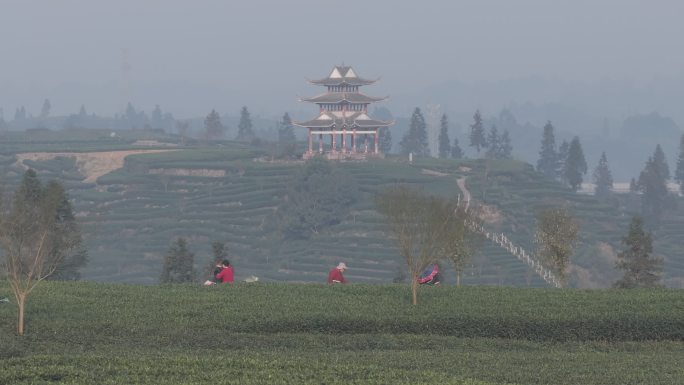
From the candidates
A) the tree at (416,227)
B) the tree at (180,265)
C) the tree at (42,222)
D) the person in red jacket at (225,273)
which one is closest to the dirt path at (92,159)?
the tree at (180,265)

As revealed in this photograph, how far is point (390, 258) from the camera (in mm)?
81438

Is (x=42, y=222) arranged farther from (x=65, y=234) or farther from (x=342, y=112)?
(x=342, y=112)

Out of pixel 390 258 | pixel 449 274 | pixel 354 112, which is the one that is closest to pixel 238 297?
pixel 449 274

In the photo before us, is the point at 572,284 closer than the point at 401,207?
No

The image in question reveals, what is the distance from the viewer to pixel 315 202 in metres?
91.8

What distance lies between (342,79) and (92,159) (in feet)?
82.6

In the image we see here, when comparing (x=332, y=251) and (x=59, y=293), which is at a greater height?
(x=59, y=293)

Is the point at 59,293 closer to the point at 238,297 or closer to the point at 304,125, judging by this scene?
the point at 238,297

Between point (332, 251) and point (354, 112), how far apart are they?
80.3 feet

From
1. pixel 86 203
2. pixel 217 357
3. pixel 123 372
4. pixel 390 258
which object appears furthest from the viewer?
pixel 86 203

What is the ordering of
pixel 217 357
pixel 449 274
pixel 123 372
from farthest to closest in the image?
pixel 449 274 < pixel 217 357 < pixel 123 372

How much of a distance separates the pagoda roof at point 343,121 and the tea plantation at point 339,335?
72.0 meters

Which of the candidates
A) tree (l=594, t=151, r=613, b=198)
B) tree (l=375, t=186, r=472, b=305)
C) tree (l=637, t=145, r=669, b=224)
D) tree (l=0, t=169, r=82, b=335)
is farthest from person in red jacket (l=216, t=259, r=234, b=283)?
tree (l=594, t=151, r=613, b=198)

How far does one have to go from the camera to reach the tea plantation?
18.9 meters
